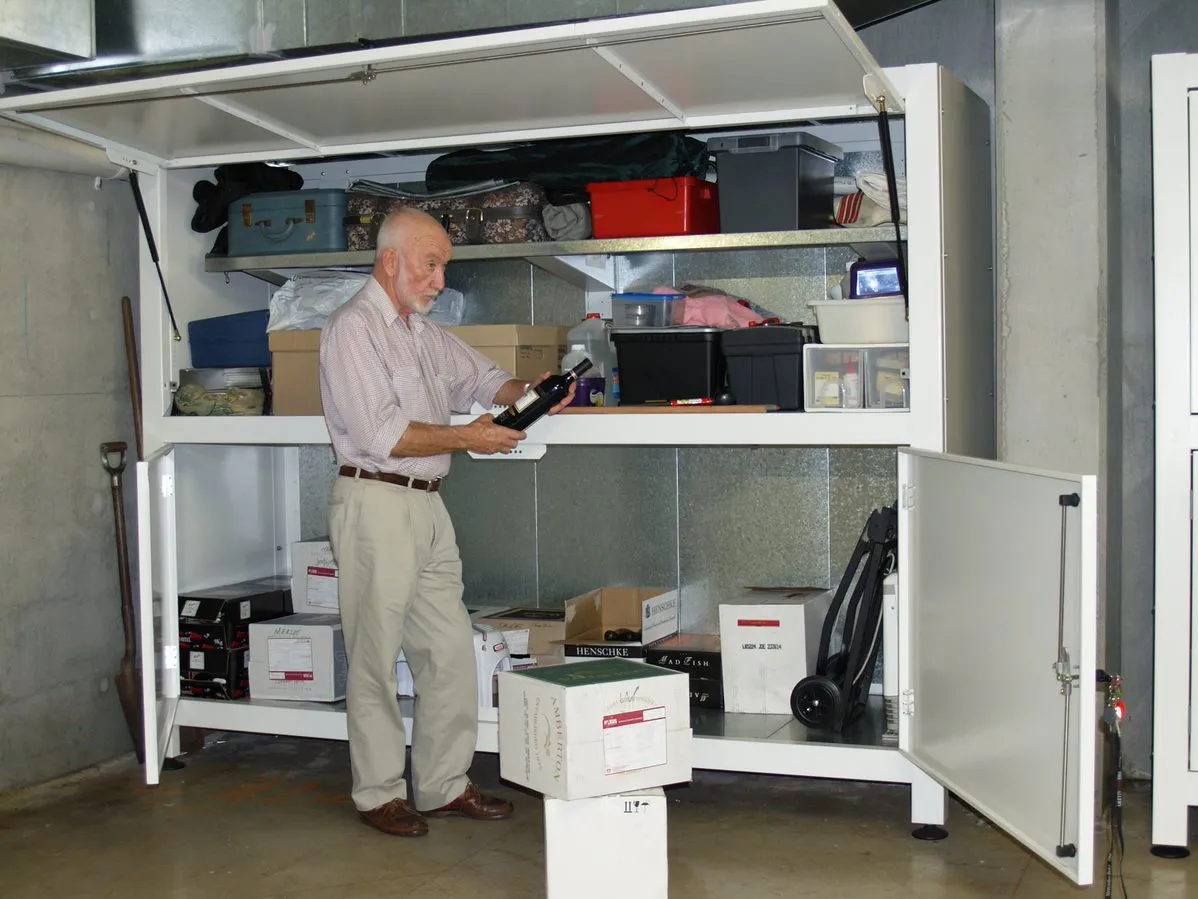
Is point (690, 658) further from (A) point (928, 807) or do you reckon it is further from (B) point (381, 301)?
(B) point (381, 301)

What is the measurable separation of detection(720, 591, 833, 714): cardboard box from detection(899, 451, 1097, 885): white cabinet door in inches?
19.8

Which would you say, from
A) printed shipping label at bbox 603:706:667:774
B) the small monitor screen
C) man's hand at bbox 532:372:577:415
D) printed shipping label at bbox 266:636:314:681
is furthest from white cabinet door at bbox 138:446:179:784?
the small monitor screen

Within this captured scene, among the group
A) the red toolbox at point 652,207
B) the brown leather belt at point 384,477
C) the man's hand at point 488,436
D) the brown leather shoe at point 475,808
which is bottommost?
the brown leather shoe at point 475,808

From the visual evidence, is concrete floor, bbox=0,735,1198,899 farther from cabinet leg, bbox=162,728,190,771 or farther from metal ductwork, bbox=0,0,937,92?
metal ductwork, bbox=0,0,937,92

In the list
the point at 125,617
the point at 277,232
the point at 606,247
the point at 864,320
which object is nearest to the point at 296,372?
the point at 277,232

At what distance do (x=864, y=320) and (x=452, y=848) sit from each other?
2.03 m

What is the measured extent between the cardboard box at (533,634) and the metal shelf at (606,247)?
131 centimetres

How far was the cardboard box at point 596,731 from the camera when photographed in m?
3.25

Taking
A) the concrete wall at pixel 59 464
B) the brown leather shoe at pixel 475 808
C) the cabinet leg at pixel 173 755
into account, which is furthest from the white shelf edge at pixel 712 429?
the cabinet leg at pixel 173 755

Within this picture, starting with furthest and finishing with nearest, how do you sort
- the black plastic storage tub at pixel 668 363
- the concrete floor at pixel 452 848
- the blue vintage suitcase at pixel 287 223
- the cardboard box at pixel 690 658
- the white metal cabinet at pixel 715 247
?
the blue vintage suitcase at pixel 287 223 < the cardboard box at pixel 690 658 < the black plastic storage tub at pixel 668 363 < the concrete floor at pixel 452 848 < the white metal cabinet at pixel 715 247

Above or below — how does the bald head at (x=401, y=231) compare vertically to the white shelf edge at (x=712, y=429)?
above

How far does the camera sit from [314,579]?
5055 mm

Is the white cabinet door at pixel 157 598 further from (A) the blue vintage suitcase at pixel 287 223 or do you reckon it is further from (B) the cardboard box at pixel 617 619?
(B) the cardboard box at pixel 617 619

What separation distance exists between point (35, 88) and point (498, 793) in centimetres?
291
